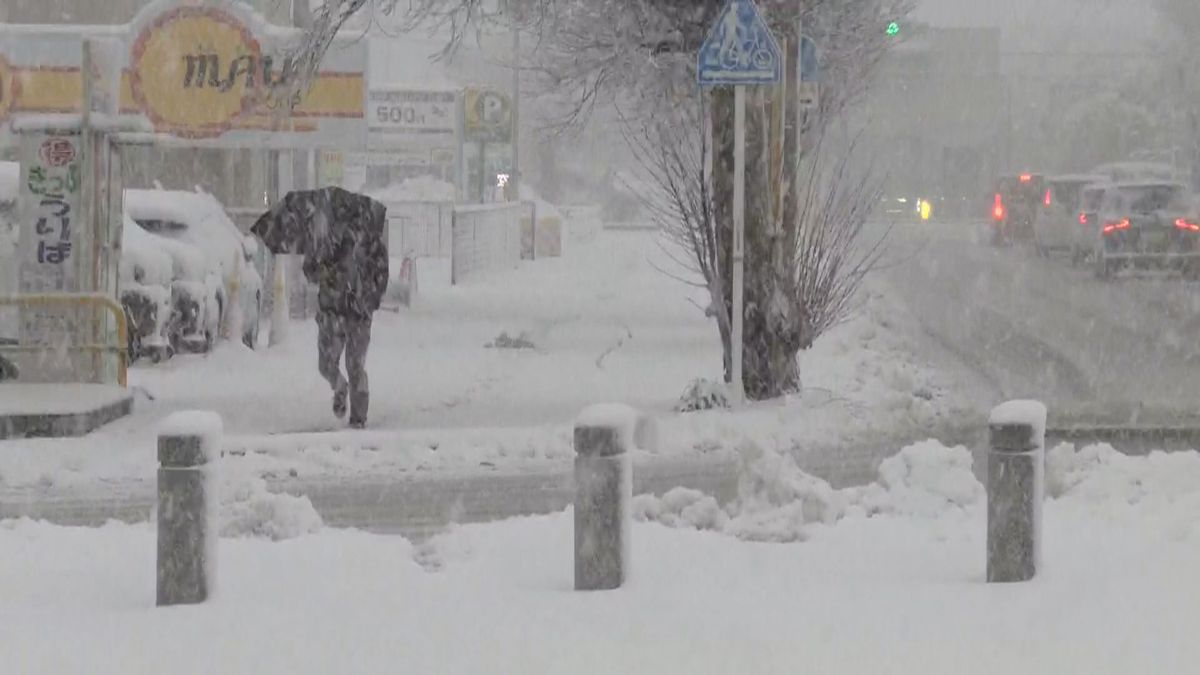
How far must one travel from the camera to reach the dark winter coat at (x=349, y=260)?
42.7 feet

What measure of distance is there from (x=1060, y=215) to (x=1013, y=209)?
6130 millimetres

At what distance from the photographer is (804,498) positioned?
8672 millimetres

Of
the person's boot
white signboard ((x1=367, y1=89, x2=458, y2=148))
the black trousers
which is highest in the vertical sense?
white signboard ((x1=367, y1=89, x2=458, y2=148))

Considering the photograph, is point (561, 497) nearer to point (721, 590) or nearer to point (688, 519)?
point (688, 519)

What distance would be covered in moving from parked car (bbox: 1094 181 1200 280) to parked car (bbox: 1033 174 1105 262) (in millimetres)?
4776

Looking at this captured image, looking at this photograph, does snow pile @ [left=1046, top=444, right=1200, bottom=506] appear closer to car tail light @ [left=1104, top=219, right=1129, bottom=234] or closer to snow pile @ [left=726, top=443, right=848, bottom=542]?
snow pile @ [left=726, top=443, right=848, bottom=542]

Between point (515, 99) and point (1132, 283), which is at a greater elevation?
point (515, 99)

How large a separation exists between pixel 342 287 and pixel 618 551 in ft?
20.1

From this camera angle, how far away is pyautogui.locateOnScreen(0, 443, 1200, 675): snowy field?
6.45 meters

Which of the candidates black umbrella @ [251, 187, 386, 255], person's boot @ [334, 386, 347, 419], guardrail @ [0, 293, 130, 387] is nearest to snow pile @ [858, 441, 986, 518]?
black umbrella @ [251, 187, 386, 255]

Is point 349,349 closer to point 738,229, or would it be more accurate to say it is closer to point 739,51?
point 738,229

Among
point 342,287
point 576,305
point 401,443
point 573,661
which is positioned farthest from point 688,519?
point 576,305

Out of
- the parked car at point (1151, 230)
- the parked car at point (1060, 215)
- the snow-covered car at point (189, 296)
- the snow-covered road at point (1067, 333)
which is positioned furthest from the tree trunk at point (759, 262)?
the parked car at point (1060, 215)

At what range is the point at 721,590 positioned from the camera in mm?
7414
